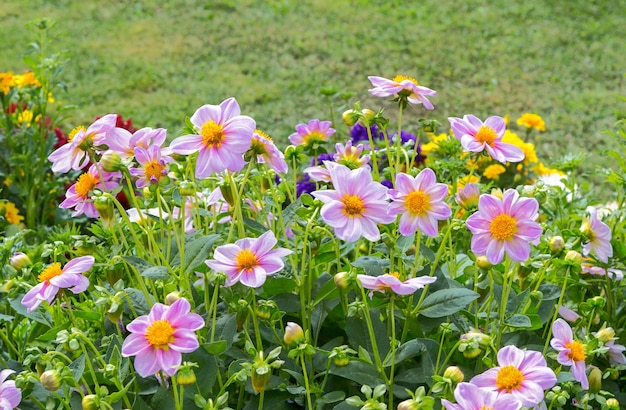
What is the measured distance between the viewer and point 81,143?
111 cm

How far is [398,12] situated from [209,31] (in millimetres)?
1373

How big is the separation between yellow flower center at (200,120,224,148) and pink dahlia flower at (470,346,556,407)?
0.43 meters

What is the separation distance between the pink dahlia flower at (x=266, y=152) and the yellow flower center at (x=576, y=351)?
18.2 inches

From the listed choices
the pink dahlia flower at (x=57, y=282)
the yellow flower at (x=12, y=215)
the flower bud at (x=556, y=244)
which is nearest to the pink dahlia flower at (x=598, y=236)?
the flower bud at (x=556, y=244)

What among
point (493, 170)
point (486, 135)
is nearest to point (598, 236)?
point (486, 135)

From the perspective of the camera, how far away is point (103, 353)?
1.17m

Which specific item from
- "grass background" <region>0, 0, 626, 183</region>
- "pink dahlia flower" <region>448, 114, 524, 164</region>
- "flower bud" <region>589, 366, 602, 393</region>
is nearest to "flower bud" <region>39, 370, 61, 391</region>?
"pink dahlia flower" <region>448, 114, 524, 164</region>

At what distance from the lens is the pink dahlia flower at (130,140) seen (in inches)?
44.9

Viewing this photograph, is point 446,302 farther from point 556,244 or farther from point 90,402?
point 90,402

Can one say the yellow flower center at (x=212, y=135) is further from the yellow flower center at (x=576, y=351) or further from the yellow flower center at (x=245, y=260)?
the yellow flower center at (x=576, y=351)

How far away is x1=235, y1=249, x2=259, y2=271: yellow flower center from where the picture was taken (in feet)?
3.34

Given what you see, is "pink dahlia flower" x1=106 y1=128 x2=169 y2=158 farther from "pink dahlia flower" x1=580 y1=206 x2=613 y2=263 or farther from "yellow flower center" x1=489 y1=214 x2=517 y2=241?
"pink dahlia flower" x1=580 y1=206 x2=613 y2=263

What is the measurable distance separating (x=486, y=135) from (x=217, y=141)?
381 mm

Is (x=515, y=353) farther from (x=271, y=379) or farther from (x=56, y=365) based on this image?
(x=56, y=365)
